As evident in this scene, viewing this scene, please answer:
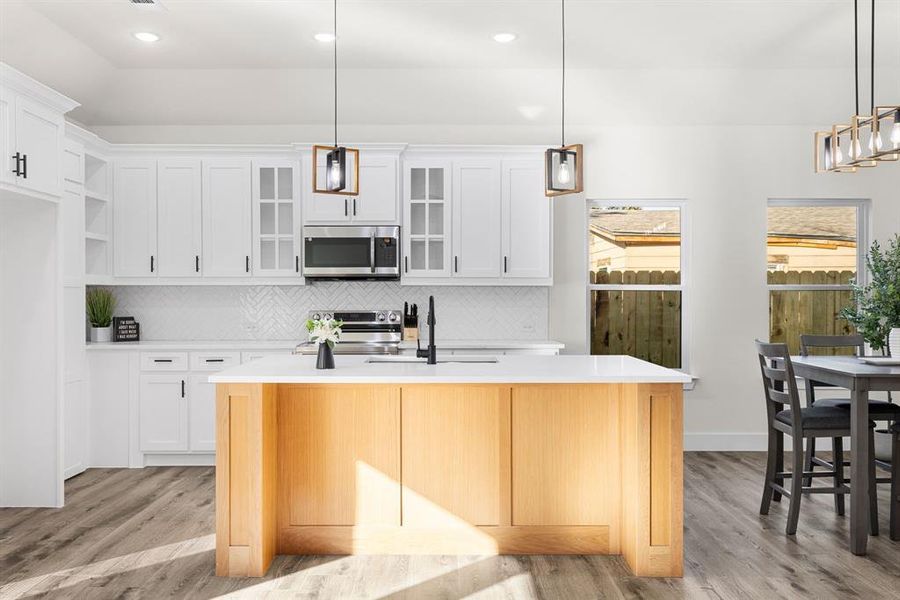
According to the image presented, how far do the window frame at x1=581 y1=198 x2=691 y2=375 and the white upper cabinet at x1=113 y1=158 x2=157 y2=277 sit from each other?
3.68 meters

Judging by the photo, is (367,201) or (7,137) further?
(367,201)

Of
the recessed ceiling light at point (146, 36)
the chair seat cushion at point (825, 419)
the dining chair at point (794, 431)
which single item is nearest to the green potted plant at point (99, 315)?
the recessed ceiling light at point (146, 36)

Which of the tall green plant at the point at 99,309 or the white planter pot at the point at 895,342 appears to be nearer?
the white planter pot at the point at 895,342

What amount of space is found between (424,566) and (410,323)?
2842 mm

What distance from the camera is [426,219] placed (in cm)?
579

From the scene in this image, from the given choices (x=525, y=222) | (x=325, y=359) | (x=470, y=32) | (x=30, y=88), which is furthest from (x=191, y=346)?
(x=470, y=32)

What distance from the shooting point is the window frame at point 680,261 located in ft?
20.1

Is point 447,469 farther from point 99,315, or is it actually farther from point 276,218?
point 99,315

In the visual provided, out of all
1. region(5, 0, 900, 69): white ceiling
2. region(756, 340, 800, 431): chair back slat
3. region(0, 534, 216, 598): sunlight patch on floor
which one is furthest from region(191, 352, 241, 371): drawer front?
region(756, 340, 800, 431): chair back slat

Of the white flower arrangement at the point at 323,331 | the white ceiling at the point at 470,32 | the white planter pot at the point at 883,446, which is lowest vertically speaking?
the white planter pot at the point at 883,446

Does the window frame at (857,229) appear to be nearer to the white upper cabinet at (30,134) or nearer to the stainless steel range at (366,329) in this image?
the stainless steel range at (366,329)

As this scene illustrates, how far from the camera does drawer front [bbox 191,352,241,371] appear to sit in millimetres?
5496

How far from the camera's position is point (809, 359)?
427 centimetres

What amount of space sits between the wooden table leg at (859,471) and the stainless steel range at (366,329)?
3238 millimetres
